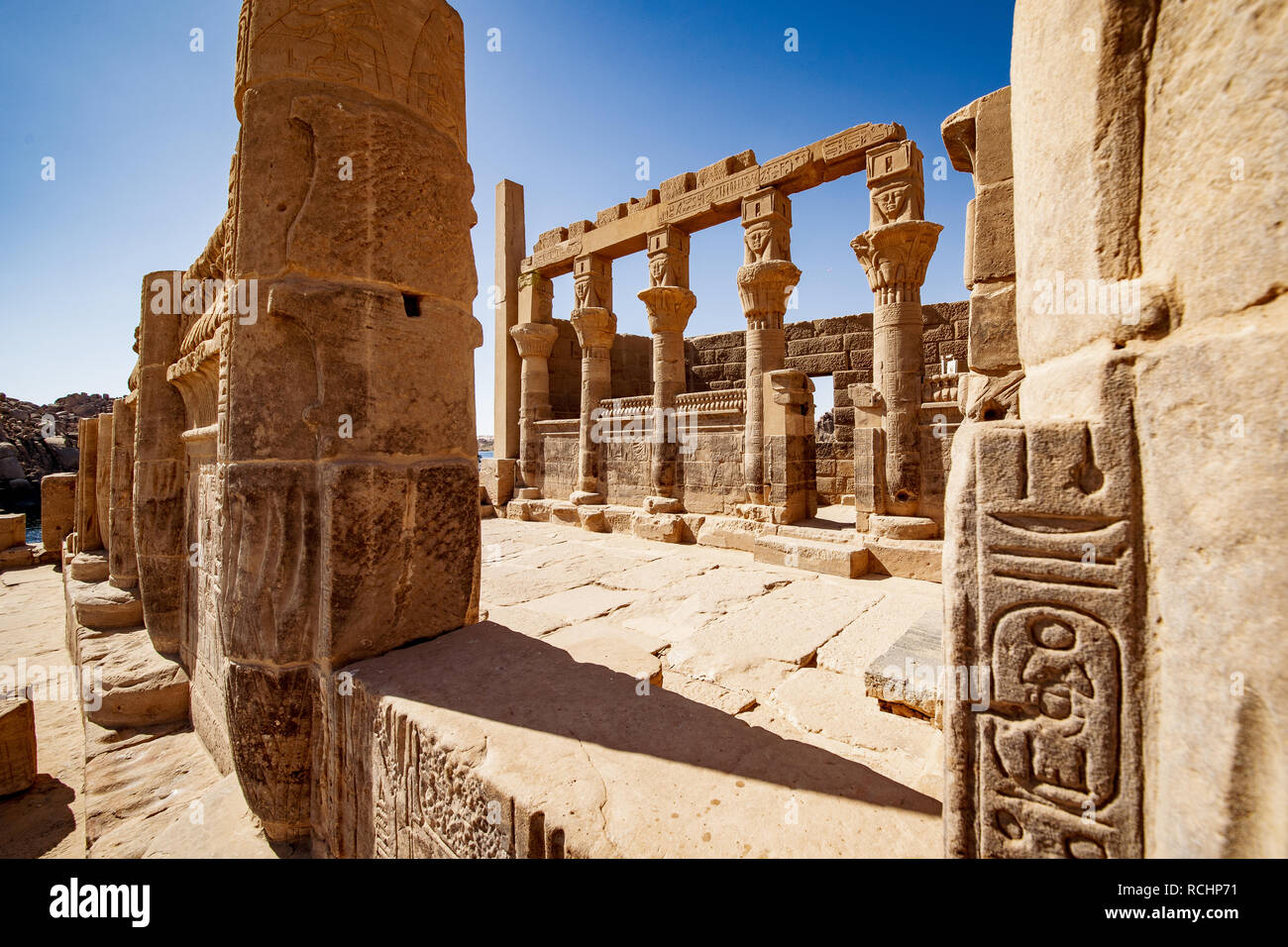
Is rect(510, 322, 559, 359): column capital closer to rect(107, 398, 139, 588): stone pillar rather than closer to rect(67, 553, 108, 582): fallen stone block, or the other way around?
rect(107, 398, 139, 588): stone pillar

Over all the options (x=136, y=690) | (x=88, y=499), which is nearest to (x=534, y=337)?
(x=88, y=499)

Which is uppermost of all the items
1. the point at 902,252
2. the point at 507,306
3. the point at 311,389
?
the point at 507,306

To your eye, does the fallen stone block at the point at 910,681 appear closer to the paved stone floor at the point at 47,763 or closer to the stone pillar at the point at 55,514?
the paved stone floor at the point at 47,763

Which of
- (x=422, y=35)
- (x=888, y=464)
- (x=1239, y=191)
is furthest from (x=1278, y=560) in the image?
(x=888, y=464)

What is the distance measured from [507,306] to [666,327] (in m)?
4.68

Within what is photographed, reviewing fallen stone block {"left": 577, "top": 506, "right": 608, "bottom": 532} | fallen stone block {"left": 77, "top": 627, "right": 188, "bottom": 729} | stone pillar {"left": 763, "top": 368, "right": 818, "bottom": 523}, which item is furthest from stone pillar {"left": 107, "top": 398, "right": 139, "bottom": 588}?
stone pillar {"left": 763, "top": 368, "right": 818, "bottom": 523}

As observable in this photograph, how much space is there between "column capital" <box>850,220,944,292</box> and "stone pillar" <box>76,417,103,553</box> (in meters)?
9.45

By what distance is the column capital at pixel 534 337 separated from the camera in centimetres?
1127

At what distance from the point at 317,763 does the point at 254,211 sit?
6.92 feet

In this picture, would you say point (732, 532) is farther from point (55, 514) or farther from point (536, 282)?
point (55, 514)

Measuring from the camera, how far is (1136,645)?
3.12 feet

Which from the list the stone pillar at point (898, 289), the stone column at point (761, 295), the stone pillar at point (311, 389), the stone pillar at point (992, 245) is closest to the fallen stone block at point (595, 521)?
the stone column at point (761, 295)

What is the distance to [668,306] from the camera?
30.2 feet

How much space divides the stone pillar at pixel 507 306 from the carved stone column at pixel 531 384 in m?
0.70
